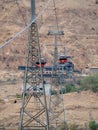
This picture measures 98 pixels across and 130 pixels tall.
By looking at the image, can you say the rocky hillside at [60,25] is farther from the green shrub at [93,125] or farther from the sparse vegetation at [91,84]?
the green shrub at [93,125]

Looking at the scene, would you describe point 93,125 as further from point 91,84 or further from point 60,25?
point 60,25

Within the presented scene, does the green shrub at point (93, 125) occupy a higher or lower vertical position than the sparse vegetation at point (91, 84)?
higher

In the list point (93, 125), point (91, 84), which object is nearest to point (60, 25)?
point (91, 84)

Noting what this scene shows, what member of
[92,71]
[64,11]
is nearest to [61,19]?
[64,11]

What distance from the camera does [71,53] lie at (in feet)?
283

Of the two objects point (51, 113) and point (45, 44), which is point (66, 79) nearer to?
point (45, 44)

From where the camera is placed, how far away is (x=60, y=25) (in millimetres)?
91812

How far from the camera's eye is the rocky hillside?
85.6 meters

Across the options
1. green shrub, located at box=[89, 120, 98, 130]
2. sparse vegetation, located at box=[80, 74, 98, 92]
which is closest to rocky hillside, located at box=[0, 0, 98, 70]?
sparse vegetation, located at box=[80, 74, 98, 92]

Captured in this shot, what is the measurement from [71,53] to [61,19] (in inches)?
423

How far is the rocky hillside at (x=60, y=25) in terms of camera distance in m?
85.6

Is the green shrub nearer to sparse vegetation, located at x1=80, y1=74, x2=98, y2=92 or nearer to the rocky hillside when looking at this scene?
sparse vegetation, located at x1=80, y1=74, x2=98, y2=92

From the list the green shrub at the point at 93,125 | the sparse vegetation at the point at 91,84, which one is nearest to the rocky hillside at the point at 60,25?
the sparse vegetation at the point at 91,84

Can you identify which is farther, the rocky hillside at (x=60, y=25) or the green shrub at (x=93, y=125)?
the rocky hillside at (x=60, y=25)
